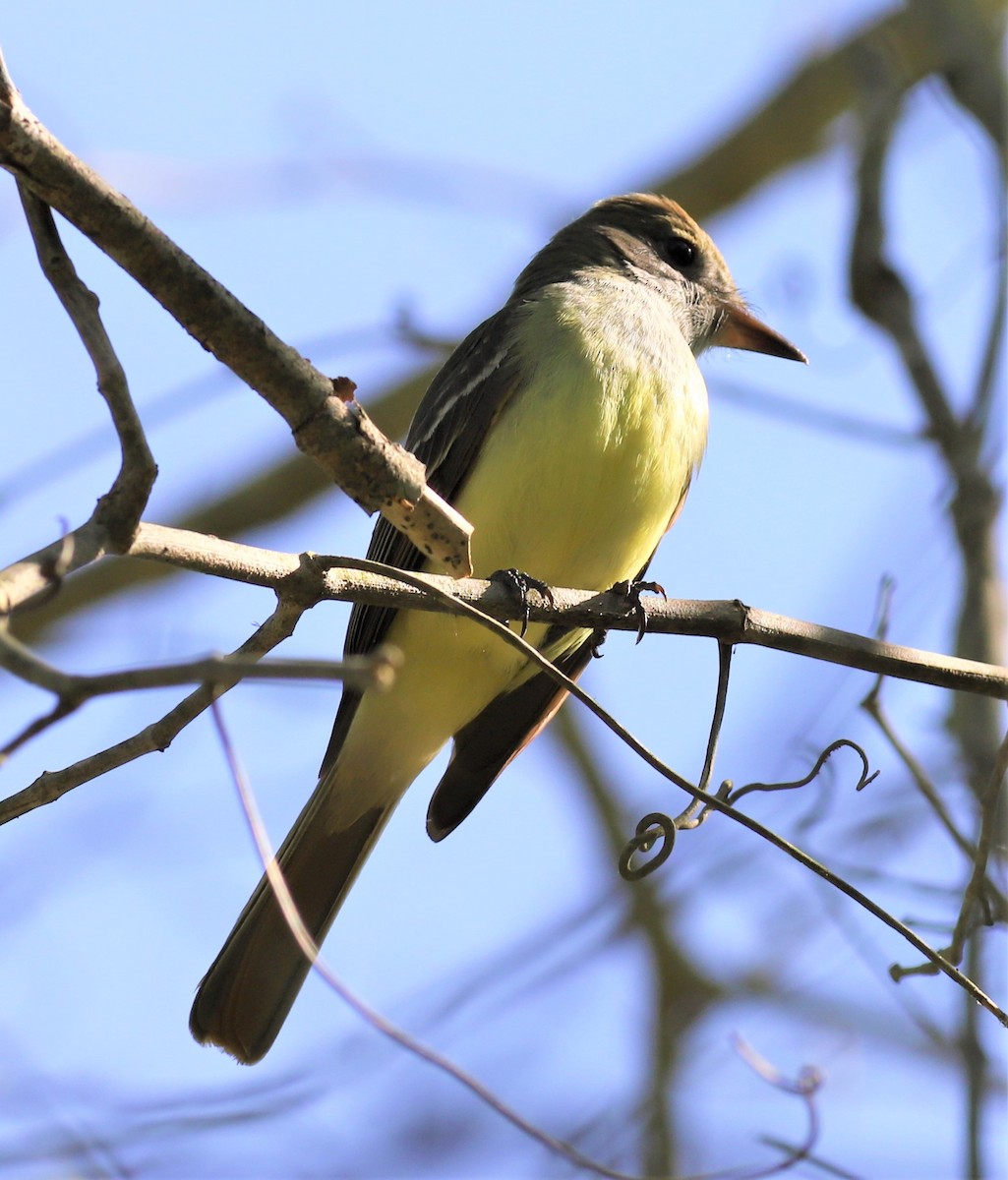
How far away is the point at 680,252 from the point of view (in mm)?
6582

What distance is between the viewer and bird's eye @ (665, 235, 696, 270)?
656 centimetres

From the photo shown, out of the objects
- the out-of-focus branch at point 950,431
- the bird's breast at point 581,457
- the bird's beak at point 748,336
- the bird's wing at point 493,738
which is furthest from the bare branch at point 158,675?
the bird's beak at point 748,336

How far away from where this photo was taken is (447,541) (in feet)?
10.2

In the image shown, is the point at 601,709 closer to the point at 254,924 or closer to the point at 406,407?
the point at 254,924

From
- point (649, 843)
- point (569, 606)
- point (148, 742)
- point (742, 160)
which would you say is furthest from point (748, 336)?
point (148, 742)

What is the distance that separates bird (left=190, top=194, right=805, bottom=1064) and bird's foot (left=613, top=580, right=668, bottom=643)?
0.35 meters

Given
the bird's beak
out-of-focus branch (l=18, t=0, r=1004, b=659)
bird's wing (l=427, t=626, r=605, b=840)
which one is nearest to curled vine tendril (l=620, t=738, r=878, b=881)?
bird's wing (l=427, t=626, r=605, b=840)

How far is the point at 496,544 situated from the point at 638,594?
1.14m

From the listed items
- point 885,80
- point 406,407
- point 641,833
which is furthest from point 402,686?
point 885,80

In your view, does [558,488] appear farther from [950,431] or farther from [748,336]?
[950,431]

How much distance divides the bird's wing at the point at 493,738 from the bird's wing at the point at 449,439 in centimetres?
45

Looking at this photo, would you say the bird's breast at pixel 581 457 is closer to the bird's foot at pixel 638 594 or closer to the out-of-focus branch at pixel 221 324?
the bird's foot at pixel 638 594

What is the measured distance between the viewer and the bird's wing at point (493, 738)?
538 cm

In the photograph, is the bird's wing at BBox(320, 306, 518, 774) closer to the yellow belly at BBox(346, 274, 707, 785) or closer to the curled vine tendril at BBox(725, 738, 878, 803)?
the yellow belly at BBox(346, 274, 707, 785)
